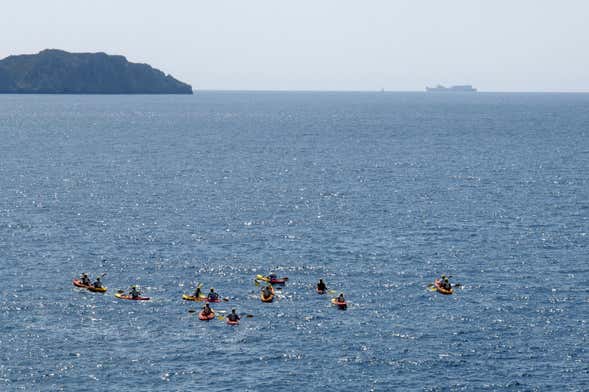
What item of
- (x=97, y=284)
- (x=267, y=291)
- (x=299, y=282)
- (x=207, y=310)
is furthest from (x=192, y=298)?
(x=299, y=282)

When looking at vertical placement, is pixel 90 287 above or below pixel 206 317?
above

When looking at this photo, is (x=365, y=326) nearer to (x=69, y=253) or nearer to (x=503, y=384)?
(x=503, y=384)

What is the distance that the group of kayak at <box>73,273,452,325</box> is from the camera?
8175 centimetres

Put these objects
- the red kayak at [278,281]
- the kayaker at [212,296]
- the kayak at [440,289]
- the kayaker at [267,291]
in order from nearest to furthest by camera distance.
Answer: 1. the kayaker at [212,296]
2. the kayaker at [267,291]
3. the kayak at [440,289]
4. the red kayak at [278,281]

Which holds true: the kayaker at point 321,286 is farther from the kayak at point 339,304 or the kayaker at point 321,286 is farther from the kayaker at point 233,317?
the kayaker at point 233,317

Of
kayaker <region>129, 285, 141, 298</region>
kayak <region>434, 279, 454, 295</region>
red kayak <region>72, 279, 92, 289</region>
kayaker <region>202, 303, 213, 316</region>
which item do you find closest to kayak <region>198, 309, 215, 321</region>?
kayaker <region>202, 303, 213, 316</region>

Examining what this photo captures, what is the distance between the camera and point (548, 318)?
82875mm

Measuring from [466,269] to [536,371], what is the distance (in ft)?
102

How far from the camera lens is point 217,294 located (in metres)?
87.7

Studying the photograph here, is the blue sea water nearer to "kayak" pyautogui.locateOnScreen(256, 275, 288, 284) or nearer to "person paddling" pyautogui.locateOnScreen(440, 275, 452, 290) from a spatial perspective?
"kayak" pyautogui.locateOnScreen(256, 275, 288, 284)

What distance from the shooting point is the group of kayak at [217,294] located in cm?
8175

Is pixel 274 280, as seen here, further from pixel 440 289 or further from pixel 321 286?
pixel 440 289

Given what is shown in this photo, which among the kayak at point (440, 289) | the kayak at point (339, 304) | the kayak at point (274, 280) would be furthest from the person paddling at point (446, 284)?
the kayak at point (274, 280)

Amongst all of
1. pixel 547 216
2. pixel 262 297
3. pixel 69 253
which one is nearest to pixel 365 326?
pixel 262 297
